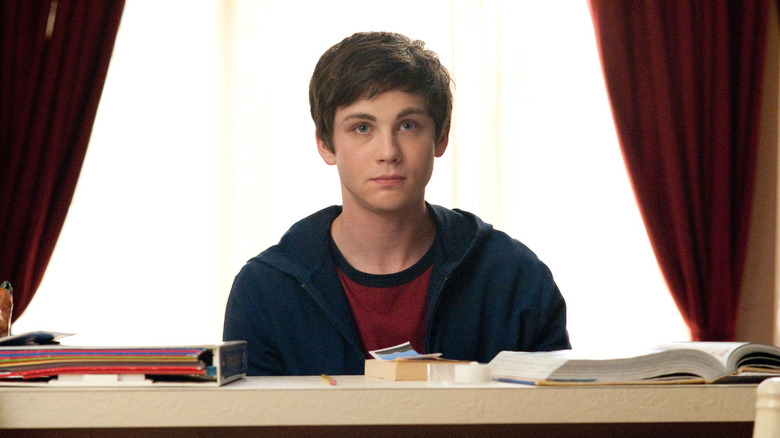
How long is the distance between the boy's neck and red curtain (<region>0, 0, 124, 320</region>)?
222 cm

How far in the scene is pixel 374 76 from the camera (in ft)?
5.05

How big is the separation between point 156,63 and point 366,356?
2424 millimetres

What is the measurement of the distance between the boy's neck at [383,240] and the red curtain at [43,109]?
7.29 feet

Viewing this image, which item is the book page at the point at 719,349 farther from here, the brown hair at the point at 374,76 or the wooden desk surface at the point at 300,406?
the brown hair at the point at 374,76

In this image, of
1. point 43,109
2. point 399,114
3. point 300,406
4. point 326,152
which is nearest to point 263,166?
point 43,109

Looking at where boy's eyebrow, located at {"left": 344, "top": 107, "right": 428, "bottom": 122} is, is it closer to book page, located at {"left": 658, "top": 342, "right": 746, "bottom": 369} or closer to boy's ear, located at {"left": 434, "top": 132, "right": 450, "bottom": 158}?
boy's ear, located at {"left": 434, "top": 132, "right": 450, "bottom": 158}

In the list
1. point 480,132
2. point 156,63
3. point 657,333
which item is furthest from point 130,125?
point 657,333

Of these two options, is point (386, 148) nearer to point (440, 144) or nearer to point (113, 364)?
point (440, 144)

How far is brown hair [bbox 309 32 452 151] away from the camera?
5.06ft

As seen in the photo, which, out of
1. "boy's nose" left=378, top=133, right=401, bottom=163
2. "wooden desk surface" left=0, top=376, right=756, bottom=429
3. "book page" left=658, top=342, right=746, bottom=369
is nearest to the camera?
"wooden desk surface" left=0, top=376, right=756, bottom=429

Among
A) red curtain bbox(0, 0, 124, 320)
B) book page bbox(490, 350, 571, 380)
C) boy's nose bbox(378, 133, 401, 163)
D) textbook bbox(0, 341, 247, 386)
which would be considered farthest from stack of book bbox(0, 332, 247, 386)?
red curtain bbox(0, 0, 124, 320)

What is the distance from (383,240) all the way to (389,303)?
0.13 metres

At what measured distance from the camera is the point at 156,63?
356cm

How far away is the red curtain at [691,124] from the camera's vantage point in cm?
362
